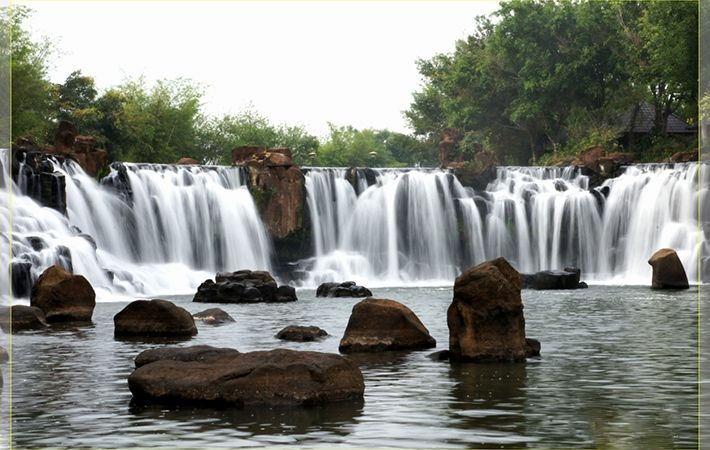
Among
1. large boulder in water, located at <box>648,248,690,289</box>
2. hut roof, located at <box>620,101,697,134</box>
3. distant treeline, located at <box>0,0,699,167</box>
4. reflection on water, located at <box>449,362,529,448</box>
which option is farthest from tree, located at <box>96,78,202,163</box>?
reflection on water, located at <box>449,362,529,448</box>

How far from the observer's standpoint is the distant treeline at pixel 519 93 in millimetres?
70750

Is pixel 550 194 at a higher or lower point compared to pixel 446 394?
higher

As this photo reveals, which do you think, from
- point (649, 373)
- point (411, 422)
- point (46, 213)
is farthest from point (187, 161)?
point (411, 422)

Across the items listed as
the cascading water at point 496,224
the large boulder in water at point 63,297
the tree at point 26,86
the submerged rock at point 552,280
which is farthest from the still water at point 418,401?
the tree at point 26,86

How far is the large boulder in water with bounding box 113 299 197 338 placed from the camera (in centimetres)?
2589

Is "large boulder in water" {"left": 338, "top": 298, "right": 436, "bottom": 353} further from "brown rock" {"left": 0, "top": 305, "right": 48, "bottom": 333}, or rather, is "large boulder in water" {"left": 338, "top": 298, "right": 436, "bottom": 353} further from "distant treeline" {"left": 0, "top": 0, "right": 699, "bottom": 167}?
"distant treeline" {"left": 0, "top": 0, "right": 699, "bottom": 167}

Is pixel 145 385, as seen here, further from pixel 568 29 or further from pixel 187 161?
pixel 568 29

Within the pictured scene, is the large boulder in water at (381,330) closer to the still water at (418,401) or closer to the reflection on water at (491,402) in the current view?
the still water at (418,401)

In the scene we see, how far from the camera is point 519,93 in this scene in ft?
266

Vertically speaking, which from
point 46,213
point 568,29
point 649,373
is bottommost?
point 649,373

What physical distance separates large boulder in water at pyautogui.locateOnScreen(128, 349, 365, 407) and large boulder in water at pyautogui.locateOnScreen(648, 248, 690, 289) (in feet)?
95.9

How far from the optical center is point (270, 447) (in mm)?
12742

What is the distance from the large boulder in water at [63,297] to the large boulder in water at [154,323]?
13.5ft

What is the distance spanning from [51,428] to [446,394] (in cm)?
533
